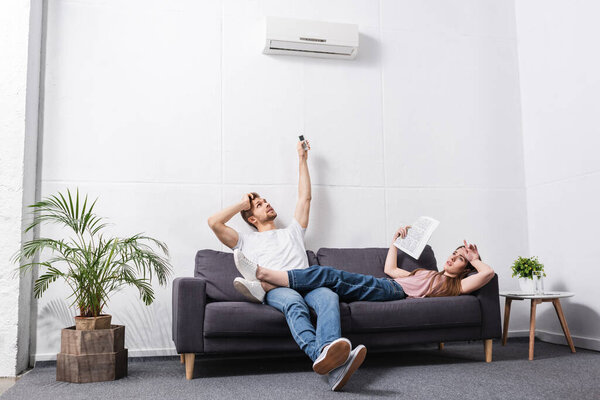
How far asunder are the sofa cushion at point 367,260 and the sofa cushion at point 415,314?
55cm

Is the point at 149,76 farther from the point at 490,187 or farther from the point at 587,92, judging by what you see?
the point at 587,92

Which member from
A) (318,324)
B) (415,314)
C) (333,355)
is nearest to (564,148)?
(415,314)

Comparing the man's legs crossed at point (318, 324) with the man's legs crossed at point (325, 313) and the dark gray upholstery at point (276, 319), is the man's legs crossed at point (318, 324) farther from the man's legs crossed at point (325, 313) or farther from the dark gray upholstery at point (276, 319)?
the dark gray upholstery at point (276, 319)

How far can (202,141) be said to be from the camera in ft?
12.7

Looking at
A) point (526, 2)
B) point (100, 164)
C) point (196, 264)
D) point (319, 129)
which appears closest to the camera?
point (196, 264)

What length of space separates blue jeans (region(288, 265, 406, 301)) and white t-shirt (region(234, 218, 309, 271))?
1.33 ft

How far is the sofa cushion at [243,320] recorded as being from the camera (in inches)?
111

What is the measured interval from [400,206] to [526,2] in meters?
2.11

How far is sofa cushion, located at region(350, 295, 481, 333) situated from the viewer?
2986 mm

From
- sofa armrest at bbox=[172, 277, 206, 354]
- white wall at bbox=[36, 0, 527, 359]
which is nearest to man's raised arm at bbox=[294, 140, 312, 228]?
white wall at bbox=[36, 0, 527, 359]

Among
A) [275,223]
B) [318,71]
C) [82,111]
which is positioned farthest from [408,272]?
[82,111]

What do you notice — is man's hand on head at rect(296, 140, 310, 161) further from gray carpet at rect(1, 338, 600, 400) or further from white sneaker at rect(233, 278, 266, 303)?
gray carpet at rect(1, 338, 600, 400)

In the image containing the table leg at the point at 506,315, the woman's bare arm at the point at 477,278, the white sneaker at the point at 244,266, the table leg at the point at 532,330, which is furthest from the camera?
the table leg at the point at 506,315

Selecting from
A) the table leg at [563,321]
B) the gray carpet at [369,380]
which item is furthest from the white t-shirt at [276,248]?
the table leg at [563,321]
